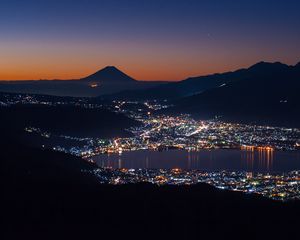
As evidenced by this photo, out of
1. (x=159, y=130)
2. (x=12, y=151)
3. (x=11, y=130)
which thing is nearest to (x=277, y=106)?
(x=159, y=130)

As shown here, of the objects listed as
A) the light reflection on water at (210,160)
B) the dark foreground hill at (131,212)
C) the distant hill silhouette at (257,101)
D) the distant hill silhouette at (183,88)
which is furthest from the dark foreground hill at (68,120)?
the distant hill silhouette at (183,88)

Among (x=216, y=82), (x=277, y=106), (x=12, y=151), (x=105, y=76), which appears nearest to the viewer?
(x=12, y=151)

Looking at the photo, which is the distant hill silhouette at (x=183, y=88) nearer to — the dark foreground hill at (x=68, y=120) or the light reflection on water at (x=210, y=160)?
the dark foreground hill at (x=68, y=120)

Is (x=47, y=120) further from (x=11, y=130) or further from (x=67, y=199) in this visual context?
(x=67, y=199)

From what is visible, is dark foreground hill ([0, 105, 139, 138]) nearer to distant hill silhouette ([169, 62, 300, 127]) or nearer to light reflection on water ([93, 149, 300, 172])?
light reflection on water ([93, 149, 300, 172])

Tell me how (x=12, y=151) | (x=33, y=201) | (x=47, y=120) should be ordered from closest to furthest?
(x=33, y=201) → (x=12, y=151) → (x=47, y=120)

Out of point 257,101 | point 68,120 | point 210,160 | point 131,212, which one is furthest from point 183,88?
point 131,212

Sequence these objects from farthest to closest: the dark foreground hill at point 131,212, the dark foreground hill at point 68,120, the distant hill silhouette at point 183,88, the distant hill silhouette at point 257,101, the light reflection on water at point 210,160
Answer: the distant hill silhouette at point 183,88
the distant hill silhouette at point 257,101
the dark foreground hill at point 68,120
the light reflection on water at point 210,160
the dark foreground hill at point 131,212
